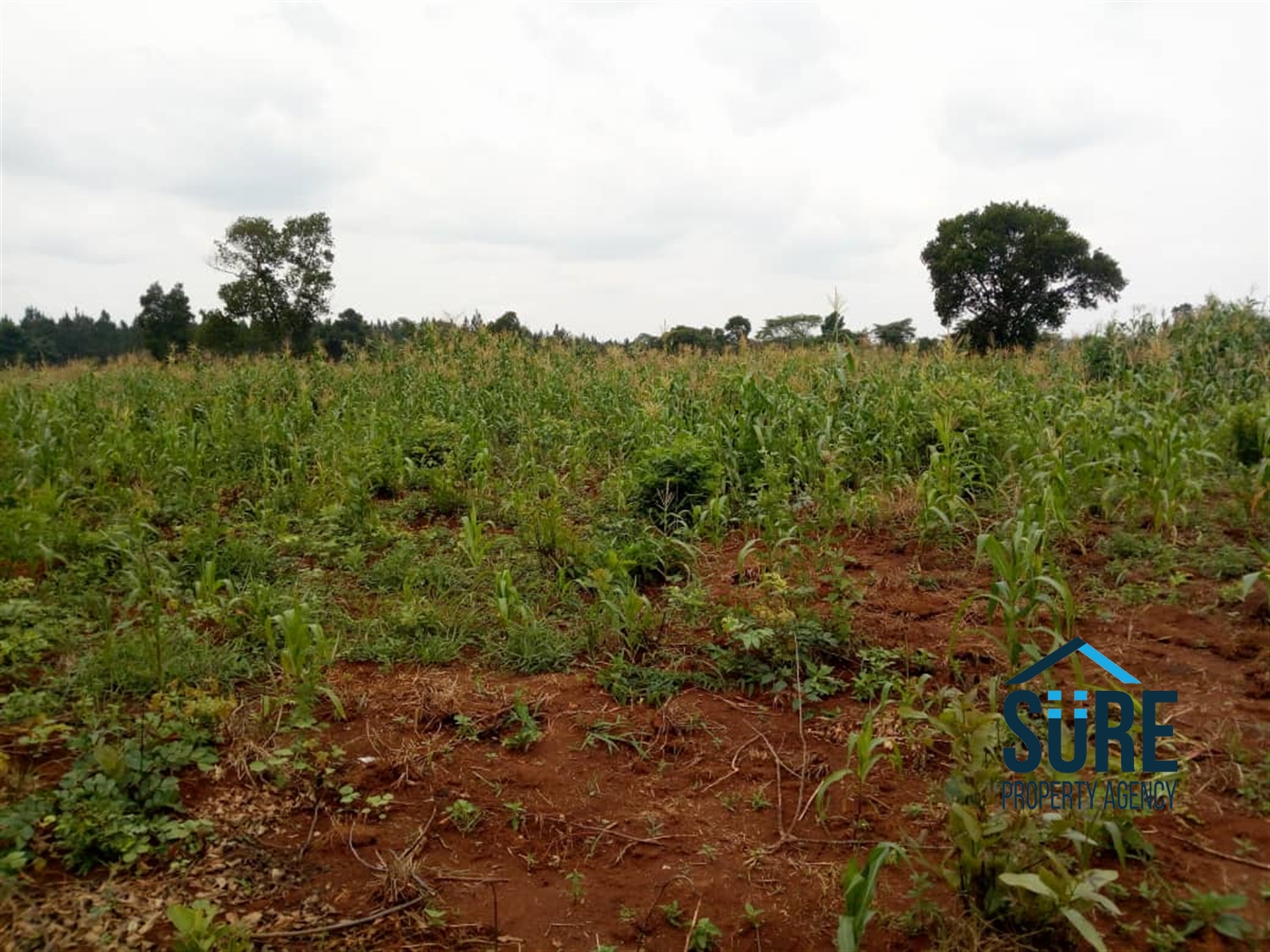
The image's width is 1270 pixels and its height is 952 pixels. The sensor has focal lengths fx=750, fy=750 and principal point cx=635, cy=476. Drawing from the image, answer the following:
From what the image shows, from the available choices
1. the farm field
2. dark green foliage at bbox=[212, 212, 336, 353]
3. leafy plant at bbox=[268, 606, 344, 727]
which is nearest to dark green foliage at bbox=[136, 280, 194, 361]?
dark green foliage at bbox=[212, 212, 336, 353]

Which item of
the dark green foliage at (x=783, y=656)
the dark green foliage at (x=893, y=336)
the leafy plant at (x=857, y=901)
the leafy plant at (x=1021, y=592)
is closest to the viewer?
the leafy plant at (x=857, y=901)

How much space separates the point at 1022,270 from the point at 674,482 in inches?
1035

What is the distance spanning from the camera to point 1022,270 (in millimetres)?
26578

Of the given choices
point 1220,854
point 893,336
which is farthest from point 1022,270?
point 1220,854

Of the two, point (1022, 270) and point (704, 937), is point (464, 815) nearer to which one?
point (704, 937)

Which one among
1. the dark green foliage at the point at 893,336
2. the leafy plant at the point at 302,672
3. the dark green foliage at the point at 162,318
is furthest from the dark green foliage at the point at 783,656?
the dark green foliage at the point at 162,318

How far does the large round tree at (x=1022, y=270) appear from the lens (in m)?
26.4

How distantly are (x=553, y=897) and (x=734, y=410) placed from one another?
523cm

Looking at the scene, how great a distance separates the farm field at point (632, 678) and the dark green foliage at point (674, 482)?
1.1 inches

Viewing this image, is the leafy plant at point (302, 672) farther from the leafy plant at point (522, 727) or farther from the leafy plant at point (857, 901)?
the leafy plant at point (857, 901)

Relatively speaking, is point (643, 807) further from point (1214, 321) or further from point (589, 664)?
point (1214, 321)

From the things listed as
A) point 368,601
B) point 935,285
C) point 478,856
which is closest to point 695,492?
point 368,601

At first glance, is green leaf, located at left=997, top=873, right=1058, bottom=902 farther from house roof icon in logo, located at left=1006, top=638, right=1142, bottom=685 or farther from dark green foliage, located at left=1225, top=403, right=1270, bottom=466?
dark green foliage, located at left=1225, top=403, right=1270, bottom=466

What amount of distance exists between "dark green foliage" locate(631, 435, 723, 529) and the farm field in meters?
0.03
